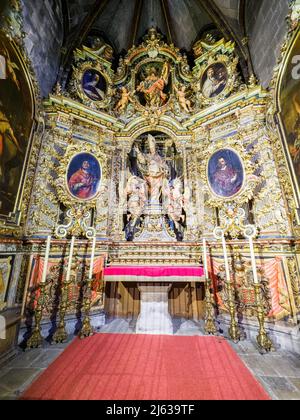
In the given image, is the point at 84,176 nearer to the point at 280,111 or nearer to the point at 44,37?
the point at 44,37

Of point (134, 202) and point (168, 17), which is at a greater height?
point (168, 17)

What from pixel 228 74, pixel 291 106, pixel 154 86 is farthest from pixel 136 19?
pixel 291 106

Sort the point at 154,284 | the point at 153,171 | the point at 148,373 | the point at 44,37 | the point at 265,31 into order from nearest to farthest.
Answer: the point at 148,373 → the point at 154,284 → the point at 265,31 → the point at 44,37 → the point at 153,171

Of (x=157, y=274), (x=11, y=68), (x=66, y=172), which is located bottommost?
(x=157, y=274)

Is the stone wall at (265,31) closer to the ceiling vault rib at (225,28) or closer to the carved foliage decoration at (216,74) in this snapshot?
the ceiling vault rib at (225,28)

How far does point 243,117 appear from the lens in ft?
17.3

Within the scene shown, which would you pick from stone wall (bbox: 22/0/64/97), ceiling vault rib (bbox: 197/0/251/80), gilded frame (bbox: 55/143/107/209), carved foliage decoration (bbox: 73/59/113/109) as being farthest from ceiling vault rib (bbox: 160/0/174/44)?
gilded frame (bbox: 55/143/107/209)

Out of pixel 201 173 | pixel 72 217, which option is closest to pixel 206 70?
pixel 201 173

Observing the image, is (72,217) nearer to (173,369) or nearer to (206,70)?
(173,369)

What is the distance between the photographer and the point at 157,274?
3961 millimetres

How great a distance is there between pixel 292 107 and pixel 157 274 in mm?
4809

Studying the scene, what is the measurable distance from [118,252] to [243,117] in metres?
5.58

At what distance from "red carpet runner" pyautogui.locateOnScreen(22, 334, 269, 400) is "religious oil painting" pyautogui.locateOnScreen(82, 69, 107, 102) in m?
7.43

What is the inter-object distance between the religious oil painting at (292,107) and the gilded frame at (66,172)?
5.04m
